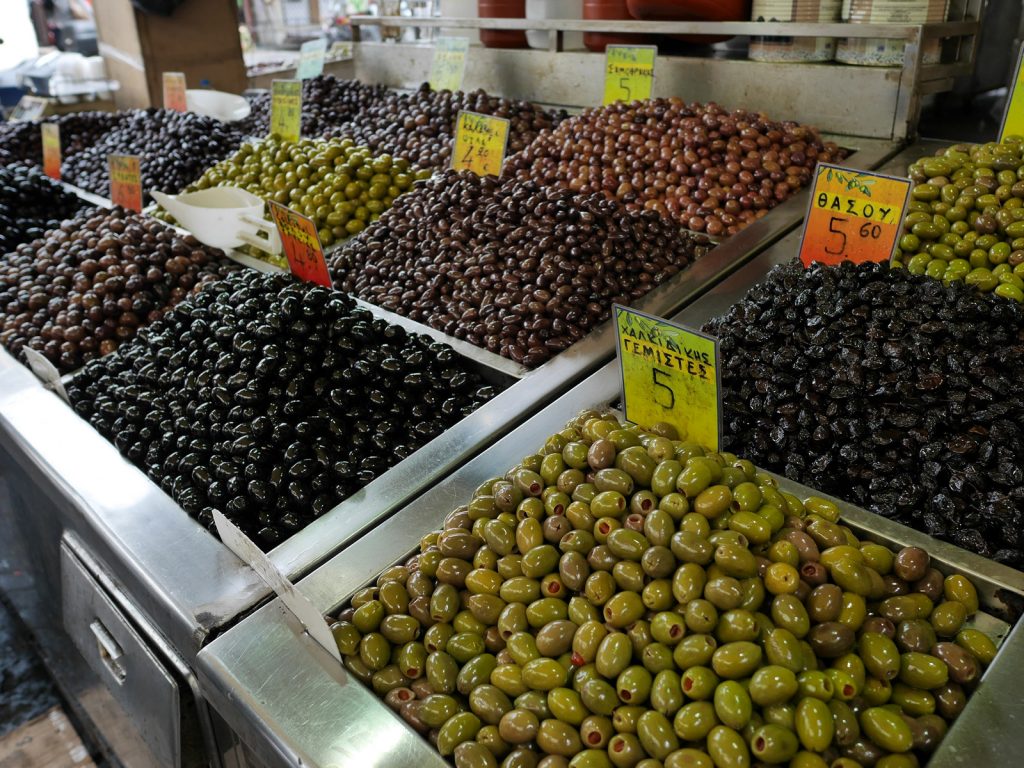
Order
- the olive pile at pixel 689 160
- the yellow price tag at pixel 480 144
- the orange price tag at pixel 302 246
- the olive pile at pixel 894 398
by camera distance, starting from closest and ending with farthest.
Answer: the olive pile at pixel 894 398, the orange price tag at pixel 302 246, the olive pile at pixel 689 160, the yellow price tag at pixel 480 144

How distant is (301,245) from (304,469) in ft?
3.63

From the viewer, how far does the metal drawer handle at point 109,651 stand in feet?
6.36

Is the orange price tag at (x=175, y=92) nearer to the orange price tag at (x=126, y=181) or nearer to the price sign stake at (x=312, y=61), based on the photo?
the price sign stake at (x=312, y=61)

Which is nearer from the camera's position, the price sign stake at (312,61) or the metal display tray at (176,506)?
the metal display tray at (176,506)

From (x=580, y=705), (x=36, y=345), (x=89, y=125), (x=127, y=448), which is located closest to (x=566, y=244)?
(x=127, y=448)

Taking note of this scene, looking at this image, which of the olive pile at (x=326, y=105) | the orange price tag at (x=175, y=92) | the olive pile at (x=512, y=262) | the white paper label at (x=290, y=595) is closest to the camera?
the white paper label at (x=290, y=595)

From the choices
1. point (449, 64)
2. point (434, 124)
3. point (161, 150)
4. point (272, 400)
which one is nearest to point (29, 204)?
point (161, 150)

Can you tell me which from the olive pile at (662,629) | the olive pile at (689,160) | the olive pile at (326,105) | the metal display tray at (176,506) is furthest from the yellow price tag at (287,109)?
the olive pile at (662,629)

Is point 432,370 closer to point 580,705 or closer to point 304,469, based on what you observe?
point 304,469

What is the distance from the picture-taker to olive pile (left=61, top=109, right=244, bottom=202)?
4488 mm

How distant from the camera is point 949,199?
8.29 ft

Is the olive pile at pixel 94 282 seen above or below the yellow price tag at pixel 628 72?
below

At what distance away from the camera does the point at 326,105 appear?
500cm

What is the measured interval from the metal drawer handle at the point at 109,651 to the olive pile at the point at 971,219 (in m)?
2.41
